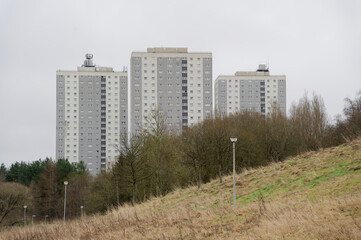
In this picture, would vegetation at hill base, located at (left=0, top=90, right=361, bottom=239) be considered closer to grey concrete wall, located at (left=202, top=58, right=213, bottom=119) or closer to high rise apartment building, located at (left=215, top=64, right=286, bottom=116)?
grey concrete wall, located at (left=202, top=58, right=213, bottom=119)

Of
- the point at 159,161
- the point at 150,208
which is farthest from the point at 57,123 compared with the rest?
the point at 150,208

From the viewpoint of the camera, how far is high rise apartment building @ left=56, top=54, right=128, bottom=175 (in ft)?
353

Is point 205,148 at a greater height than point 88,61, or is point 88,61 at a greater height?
point 88,61

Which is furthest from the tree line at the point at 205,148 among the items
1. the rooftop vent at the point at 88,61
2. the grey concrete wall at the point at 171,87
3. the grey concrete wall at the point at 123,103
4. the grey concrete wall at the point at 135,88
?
the rooftop vent at the point at 88,61

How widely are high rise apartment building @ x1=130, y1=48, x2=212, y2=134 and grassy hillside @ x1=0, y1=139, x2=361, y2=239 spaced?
219ft

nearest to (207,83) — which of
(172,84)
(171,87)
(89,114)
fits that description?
(172,84)

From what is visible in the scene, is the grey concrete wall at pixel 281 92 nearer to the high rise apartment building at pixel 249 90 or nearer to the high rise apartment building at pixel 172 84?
the high rise apartment building at pixel 249 90

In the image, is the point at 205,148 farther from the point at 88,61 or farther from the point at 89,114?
the point at 88,61

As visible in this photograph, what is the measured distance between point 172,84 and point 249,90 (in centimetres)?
2530

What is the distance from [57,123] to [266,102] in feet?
181

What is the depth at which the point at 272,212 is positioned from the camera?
17094 mm

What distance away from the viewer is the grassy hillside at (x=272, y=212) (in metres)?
14.3

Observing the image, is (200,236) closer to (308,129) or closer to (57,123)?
(308,129)

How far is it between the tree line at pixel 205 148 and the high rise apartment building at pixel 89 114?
125ft
